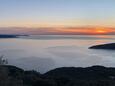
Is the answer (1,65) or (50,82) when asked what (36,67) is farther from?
(1,65)

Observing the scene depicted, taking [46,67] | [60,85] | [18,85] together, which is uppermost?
[18,85]

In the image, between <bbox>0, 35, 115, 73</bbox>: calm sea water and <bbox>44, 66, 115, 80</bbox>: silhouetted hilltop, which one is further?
<bbox>0, 35, 115, 73</bbox>: calm sea water

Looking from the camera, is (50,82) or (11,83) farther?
(50,82)

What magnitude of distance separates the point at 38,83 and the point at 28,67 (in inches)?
1033

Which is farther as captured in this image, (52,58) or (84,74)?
(52,58)

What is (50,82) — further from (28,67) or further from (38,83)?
(28,67)

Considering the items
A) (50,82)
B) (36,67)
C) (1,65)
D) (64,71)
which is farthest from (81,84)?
(36,67)

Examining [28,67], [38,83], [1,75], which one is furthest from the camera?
[28,67]

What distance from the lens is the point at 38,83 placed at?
18.4 metres

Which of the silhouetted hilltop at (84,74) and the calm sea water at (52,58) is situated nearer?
the silhouetted hilltop at (84,74)

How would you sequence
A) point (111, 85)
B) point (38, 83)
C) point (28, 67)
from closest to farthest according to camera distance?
1. point (111, 85)
2. point (38, 83)
3. point (28, 67)

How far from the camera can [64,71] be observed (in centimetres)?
3419

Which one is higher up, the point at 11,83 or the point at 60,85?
the point at 11,83

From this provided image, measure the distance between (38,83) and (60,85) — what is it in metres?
1.59
